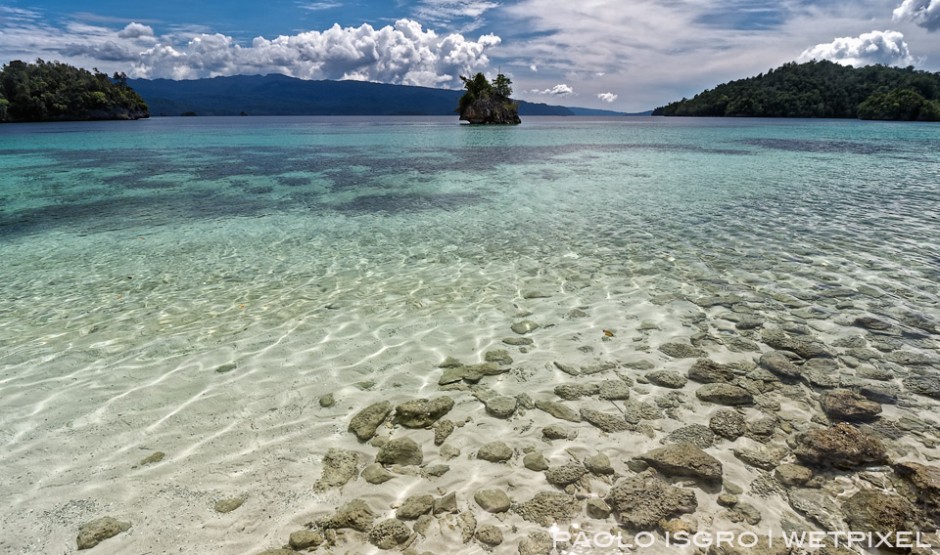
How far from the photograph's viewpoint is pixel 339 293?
8.44 metres

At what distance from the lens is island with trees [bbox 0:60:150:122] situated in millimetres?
128125

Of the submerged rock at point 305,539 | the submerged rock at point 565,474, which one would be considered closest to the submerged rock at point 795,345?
the submerged rock at point 565,474

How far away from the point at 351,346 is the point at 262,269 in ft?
14.9

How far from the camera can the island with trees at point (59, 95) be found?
128 meters

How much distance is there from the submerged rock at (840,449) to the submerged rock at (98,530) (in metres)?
5.86

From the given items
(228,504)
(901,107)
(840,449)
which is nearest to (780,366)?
(840,449)

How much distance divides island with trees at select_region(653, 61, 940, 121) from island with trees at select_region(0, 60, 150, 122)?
222 meters

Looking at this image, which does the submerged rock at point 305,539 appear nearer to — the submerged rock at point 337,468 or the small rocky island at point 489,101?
the submerged rock at point 337,468

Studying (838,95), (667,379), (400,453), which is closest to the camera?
(400,453)

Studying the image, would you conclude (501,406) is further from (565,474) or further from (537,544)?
(537,544)

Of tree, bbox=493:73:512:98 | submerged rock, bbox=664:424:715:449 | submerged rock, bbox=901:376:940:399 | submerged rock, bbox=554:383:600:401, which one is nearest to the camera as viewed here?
submerged rock, bbox=664:424:715:449

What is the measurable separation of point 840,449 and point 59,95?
626ft

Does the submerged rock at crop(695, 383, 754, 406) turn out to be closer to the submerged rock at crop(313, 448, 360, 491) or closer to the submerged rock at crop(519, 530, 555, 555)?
the submerged rock at crop(519, 530, 555, 555)

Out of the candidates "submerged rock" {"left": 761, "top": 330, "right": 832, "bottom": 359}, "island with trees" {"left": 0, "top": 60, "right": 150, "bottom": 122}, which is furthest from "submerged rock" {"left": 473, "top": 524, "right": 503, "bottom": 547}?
"island with trees" {"left": 0, "top": 60, "right": 150, "bottom": 122}
